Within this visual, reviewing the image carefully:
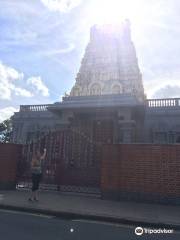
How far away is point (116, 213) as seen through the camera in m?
8.22

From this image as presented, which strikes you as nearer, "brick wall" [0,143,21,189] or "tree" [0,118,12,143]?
"brick wall" [0,143,21,189]

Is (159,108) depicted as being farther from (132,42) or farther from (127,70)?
(132,42)

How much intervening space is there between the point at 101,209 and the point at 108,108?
928 centimetres

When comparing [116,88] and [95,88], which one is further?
[95,88]

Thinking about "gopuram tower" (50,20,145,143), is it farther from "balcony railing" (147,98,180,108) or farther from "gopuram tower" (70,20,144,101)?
"balcony railing" (147,98,180,108)

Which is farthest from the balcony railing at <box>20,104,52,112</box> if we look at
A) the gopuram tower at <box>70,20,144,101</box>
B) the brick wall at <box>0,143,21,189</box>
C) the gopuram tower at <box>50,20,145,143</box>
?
the brick wall at <box>0,143,21,189</box>

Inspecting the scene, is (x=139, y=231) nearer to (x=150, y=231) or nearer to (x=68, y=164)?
(x=150, y=231)

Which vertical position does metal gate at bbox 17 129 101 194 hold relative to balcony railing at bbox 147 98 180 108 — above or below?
below

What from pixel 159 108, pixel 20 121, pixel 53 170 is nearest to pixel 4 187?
pixel 53 170

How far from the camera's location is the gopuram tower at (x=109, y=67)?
35125 mm

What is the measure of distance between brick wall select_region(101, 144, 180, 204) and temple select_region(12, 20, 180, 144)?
1890 millimetres

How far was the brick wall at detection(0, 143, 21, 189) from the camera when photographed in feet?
41.1

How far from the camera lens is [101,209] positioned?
28.7 feet

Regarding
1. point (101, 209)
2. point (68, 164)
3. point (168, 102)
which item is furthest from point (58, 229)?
point (168, 102)
